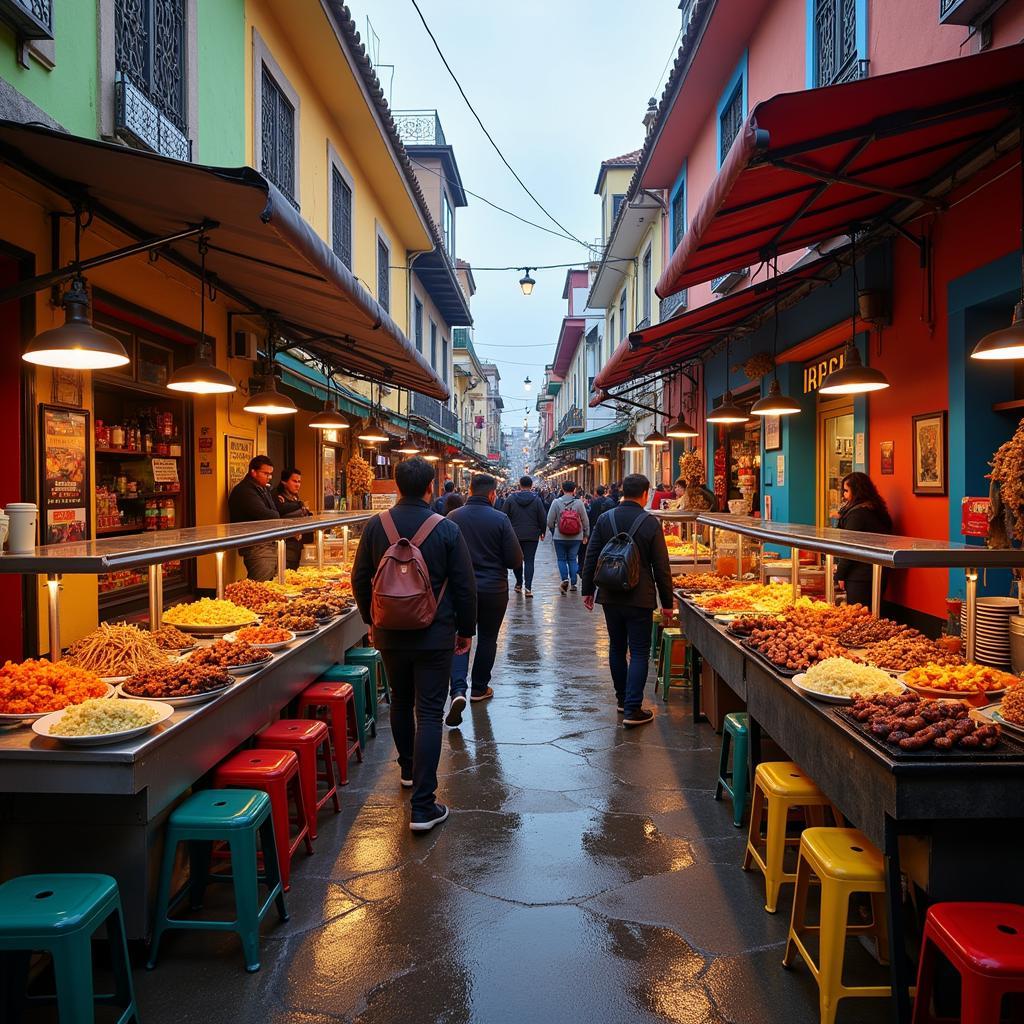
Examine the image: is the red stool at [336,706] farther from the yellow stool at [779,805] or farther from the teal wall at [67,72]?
the teal wall at [67,72]

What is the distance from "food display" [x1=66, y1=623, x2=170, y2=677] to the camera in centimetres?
432

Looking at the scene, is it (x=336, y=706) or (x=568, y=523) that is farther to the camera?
(x=568, y=523)

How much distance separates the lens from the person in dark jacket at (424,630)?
4.95m

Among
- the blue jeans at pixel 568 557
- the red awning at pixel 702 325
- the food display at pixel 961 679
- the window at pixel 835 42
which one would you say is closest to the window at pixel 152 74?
the red awning at pixel 702 325

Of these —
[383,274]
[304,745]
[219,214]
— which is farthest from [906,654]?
[383,274]

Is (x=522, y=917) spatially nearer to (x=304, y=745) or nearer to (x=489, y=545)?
(x=304, y=745)

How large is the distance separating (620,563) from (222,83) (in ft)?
21.9

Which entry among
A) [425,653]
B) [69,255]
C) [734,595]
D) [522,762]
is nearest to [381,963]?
[425,653]

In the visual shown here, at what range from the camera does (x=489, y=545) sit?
7.47 m

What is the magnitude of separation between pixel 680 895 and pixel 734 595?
3.56m

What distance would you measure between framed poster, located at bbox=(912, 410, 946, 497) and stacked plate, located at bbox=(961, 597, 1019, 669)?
2769 mm

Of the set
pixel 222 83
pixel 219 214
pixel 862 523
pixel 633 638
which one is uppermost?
pixel 222 83

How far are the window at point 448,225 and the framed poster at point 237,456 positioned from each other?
744 inches

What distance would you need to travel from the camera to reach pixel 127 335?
7648 mm
